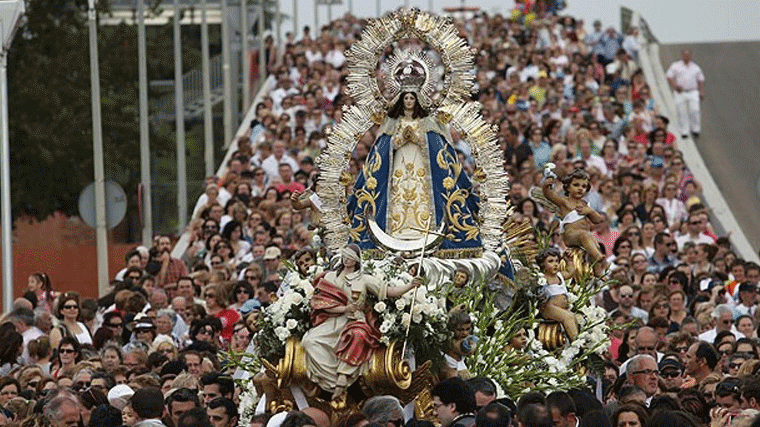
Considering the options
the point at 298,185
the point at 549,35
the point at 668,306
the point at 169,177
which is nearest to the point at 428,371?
the point at 668,306

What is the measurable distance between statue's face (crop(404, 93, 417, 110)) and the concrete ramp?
48.4 feet

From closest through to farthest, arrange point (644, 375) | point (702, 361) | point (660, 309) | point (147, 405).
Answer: point (147, 405), point (644, 375), point (702, 361), point (660, 309)

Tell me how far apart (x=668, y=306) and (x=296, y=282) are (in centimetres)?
663

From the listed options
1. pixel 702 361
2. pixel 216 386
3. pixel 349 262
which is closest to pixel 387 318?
pixel 349 262

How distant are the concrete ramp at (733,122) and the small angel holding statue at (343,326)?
56.8ft

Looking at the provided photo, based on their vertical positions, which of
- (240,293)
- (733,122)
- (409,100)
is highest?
(409,100)

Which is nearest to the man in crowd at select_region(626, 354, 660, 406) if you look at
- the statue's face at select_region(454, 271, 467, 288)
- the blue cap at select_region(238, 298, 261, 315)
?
the statue's face at select_region(454, 271, 467, 288)

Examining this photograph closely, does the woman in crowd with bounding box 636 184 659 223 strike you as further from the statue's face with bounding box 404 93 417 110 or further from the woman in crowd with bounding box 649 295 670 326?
the statue's face with bounding box 404 93 417 110

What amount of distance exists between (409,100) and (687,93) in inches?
962

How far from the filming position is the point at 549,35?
53594 mm

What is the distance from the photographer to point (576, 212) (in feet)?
76.4

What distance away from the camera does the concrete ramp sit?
41.9 metres

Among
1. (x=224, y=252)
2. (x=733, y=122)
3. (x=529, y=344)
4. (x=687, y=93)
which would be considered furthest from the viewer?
(x=733, y=122)

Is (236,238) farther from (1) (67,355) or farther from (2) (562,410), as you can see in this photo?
(2) (562,410)
